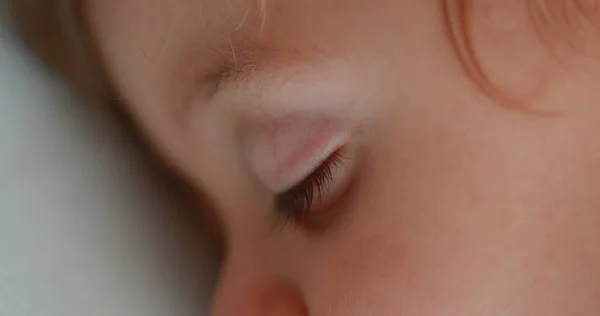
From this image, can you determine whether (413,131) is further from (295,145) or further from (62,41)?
(62,41)

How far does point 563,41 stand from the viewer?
1.54ft

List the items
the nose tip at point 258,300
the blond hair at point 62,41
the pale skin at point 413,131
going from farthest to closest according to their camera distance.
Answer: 1. the blond hair at point 62,41
2. the nose tip at point 258,300
3. the pale skin at point 413,131

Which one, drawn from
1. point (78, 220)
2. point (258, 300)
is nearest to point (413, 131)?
point (258, 300)

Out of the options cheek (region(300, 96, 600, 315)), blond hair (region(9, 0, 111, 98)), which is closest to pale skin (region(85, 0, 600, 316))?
cheek (region(300, 96, 600, 315))

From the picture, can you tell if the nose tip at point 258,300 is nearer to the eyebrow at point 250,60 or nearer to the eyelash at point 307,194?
the eyelash at point 307,194

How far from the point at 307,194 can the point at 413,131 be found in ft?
0.37

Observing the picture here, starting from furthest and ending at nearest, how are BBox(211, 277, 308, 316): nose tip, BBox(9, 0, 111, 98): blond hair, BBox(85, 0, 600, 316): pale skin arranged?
1. BBox(9, 0, 111, 98): blond hair
2. BBox(211, 277, 308, 316): nose tip
3. BBox(85, 0, 600, 316): pale skin

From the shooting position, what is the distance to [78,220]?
29.8 inches

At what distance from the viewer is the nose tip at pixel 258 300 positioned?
0.62m

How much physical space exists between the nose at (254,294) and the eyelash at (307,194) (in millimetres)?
51

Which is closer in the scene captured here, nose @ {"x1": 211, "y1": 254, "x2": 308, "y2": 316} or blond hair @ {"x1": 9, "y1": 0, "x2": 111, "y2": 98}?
nose @ {"x1": 211, "y1": 254, "x2": 308, "y2": 316}

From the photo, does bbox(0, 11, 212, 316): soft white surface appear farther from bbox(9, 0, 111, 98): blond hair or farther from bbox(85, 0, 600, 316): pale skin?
bbox(85, 0, 600, 316): pale skin

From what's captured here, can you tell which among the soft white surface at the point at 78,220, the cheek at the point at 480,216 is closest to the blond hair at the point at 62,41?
the soft white surface at the point at 78,220

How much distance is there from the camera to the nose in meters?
0.62
